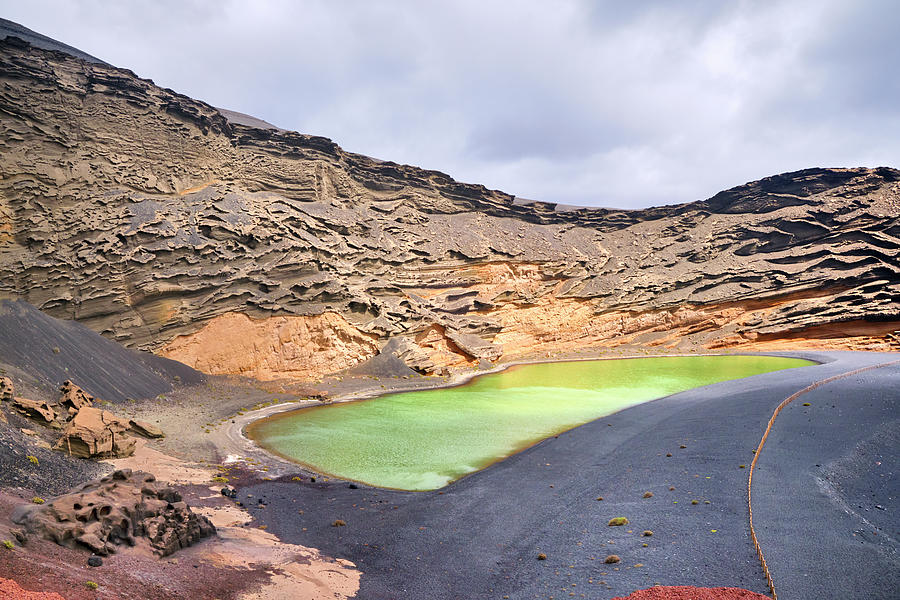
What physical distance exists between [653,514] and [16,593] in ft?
23.7

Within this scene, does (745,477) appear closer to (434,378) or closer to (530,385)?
(530,385)

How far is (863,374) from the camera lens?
1238 cm

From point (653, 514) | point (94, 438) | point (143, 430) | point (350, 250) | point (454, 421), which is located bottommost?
point (454, 421)

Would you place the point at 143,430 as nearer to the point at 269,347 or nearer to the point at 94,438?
the point at 94,438

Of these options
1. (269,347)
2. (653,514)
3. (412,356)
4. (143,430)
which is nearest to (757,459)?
(653,514)

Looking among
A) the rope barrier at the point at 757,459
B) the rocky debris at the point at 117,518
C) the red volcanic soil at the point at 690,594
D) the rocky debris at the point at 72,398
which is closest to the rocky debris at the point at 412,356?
the rocky debris at the point at 72,398

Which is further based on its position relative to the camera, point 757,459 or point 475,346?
point 475,346

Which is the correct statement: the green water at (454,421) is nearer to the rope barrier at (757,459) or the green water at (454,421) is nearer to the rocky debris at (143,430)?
the rocky debris at (143,430)

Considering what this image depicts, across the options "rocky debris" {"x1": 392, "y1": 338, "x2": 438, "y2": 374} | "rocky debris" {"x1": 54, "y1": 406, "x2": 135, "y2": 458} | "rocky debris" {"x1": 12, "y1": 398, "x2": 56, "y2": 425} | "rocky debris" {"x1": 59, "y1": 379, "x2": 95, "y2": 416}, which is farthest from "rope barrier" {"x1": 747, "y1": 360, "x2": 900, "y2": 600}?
"rocky debris" {"x1": 392, "y1": 338, "x2": 438, "y2": 374}

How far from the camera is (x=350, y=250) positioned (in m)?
32.2

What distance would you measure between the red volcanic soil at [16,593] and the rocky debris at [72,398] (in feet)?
38.8

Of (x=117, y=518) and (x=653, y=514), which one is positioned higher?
(x=117, y=518)

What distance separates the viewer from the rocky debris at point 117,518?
211 inches

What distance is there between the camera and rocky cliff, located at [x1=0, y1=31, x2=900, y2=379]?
80.1ft
